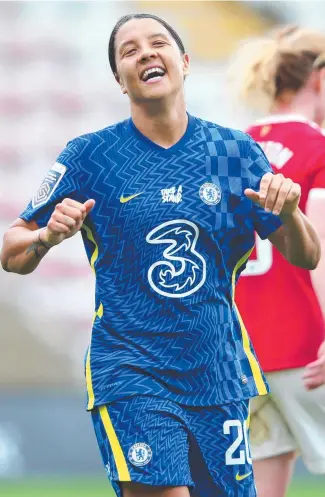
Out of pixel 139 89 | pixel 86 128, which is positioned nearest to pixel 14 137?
pixel 86 128

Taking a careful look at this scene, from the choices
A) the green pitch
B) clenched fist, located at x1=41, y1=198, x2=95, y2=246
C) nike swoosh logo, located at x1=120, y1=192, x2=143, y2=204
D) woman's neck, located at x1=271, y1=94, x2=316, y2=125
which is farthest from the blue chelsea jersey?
the green pitch

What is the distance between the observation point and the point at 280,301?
470 cm

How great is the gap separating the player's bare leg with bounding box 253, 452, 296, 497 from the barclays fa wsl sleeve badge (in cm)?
153

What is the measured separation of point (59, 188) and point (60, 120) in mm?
4556

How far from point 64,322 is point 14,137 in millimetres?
1207

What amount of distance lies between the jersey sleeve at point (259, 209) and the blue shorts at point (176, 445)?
0.50m

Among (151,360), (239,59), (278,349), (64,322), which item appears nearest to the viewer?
(151,360)

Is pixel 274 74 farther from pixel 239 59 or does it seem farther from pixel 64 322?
pixel 64 322

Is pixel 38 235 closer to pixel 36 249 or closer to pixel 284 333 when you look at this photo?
pixel 36 249

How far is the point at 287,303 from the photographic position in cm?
469

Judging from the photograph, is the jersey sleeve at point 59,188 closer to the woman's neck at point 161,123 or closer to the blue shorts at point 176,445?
the woman's neck at point 161,123

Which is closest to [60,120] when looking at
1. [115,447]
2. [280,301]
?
[280,301]

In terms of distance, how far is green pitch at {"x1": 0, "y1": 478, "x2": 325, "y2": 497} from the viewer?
23.8 ft

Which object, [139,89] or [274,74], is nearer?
[139,89]
